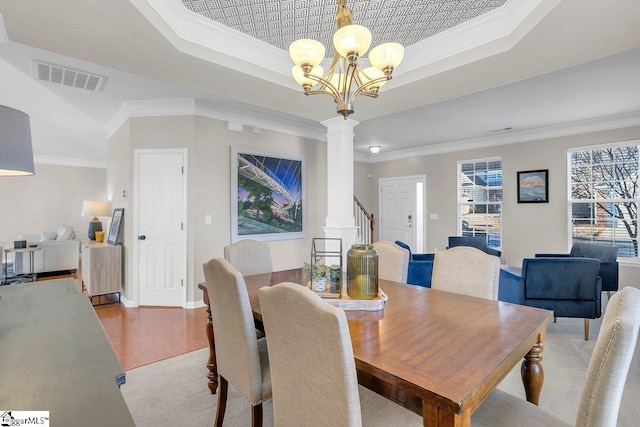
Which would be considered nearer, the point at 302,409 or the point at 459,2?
the point at 302,409

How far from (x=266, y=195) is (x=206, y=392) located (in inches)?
110

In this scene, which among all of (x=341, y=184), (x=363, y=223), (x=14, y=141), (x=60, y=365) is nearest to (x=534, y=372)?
(x=60, y=365)

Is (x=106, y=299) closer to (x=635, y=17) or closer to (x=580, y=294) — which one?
(x=580, y=294)

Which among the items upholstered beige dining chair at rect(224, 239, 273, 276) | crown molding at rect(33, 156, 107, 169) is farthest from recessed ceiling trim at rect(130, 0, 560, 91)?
crown molding at rect(33, 156, 107, 169)

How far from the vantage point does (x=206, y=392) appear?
221 centimetres

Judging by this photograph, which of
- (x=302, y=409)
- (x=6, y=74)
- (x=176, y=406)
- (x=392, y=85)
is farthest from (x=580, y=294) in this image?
(x=6, y=74)

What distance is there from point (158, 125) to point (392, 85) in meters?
2.88

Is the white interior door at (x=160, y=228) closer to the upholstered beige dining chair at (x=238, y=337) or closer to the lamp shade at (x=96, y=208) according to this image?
the lamp shade at (x=96, y=208)

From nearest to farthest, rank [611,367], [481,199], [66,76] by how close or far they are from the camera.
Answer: [611,367]
[66,76]
[481,199]

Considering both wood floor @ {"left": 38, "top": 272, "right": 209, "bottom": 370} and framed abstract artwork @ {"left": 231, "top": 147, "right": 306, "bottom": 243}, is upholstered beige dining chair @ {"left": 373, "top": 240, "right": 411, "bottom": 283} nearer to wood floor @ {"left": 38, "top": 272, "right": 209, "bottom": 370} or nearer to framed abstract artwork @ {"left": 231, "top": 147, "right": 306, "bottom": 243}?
wood floor @ {"left": 38, "top": 272, "right": 209, "bottom": 370}

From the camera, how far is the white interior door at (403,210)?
686 centimetres

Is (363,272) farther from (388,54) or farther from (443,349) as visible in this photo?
(388,54)

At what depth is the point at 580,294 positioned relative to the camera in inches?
116

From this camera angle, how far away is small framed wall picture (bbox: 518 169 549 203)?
5184mm
